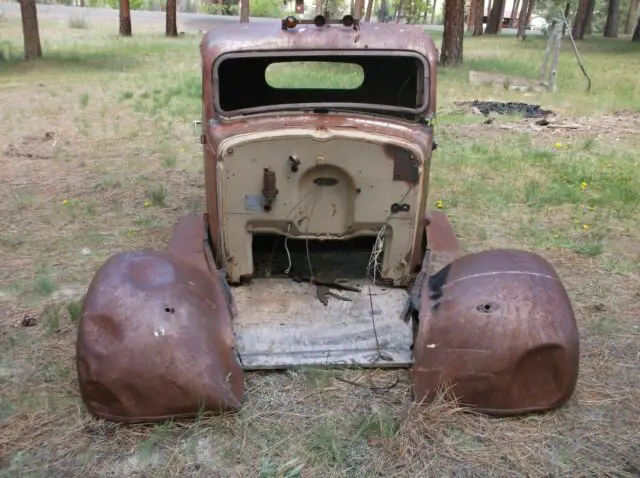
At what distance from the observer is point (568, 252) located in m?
5.15

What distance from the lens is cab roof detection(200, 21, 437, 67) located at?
3.81 m

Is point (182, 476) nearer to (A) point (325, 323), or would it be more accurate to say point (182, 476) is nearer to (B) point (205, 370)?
(B) point (205, 370)

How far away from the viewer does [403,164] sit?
11.6 feet

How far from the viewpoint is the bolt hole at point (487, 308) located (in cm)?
286

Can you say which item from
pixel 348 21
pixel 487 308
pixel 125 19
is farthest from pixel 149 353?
pixel 125 19

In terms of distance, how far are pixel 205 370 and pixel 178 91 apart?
947 cm

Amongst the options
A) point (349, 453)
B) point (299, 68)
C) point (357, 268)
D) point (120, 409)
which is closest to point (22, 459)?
point (120, 409)

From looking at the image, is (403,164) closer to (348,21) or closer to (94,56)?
(348,21)

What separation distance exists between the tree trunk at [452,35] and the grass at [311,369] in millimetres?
2947

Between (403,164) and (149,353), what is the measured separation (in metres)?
1.74

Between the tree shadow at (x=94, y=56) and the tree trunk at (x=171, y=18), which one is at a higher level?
the tree trunk at (x=171, y=18)

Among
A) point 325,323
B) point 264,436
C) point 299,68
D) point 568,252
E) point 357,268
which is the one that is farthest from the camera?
point 299,68

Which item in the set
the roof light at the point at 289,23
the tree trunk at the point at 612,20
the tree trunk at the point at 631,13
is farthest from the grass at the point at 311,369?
the tree trunk at the point at 631,13

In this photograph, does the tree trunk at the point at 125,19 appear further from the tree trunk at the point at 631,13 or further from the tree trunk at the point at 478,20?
the tree trunk at the point at 631,13
